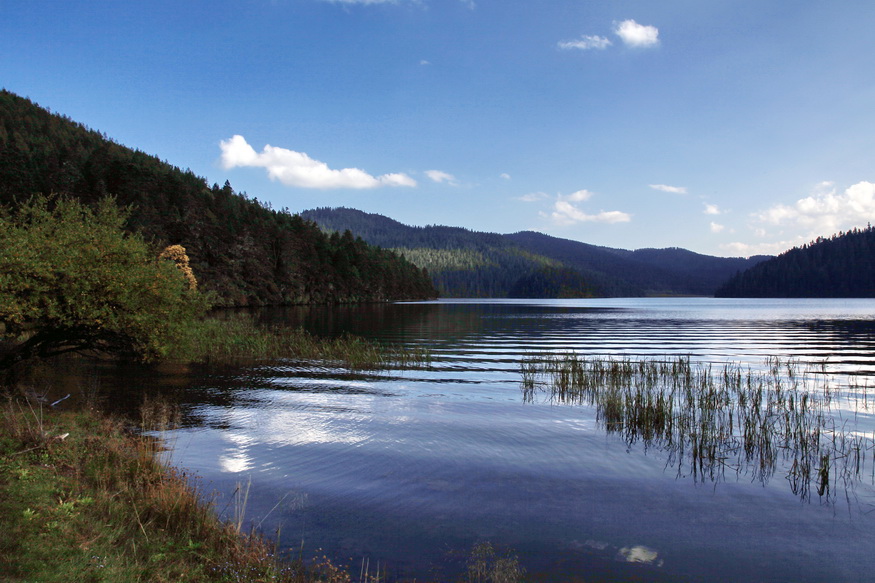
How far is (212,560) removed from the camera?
7.12 m

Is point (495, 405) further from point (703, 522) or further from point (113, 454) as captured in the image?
point (113, 454)

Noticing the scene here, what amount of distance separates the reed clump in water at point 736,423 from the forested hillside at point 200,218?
62.4 m

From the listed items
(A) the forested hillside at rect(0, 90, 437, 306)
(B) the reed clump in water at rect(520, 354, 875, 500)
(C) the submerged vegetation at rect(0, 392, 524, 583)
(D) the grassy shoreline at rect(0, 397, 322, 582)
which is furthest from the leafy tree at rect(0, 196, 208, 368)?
(A) the forested hillside at rect(0, 90, 437, 306)

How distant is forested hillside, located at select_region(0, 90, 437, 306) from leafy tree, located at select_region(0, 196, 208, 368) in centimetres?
4992

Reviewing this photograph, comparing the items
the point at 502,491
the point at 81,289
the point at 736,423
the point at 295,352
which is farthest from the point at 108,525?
the point at 295,352

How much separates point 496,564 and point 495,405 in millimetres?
12979

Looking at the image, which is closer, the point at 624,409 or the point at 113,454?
the point at 113,454

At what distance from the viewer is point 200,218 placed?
10219cm

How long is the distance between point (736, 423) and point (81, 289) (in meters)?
23.5

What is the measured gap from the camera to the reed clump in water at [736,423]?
13.3 metres

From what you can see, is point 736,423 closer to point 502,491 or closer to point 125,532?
point 502,491

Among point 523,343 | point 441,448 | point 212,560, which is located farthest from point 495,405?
point 523,343

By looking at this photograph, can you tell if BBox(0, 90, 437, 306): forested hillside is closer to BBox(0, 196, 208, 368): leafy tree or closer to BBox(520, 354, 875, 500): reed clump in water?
BBox(0, 196, 208, 368): leafy tree

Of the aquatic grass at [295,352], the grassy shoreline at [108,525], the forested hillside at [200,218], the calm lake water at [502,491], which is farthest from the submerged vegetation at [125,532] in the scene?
the forested hillside at [200,218]
